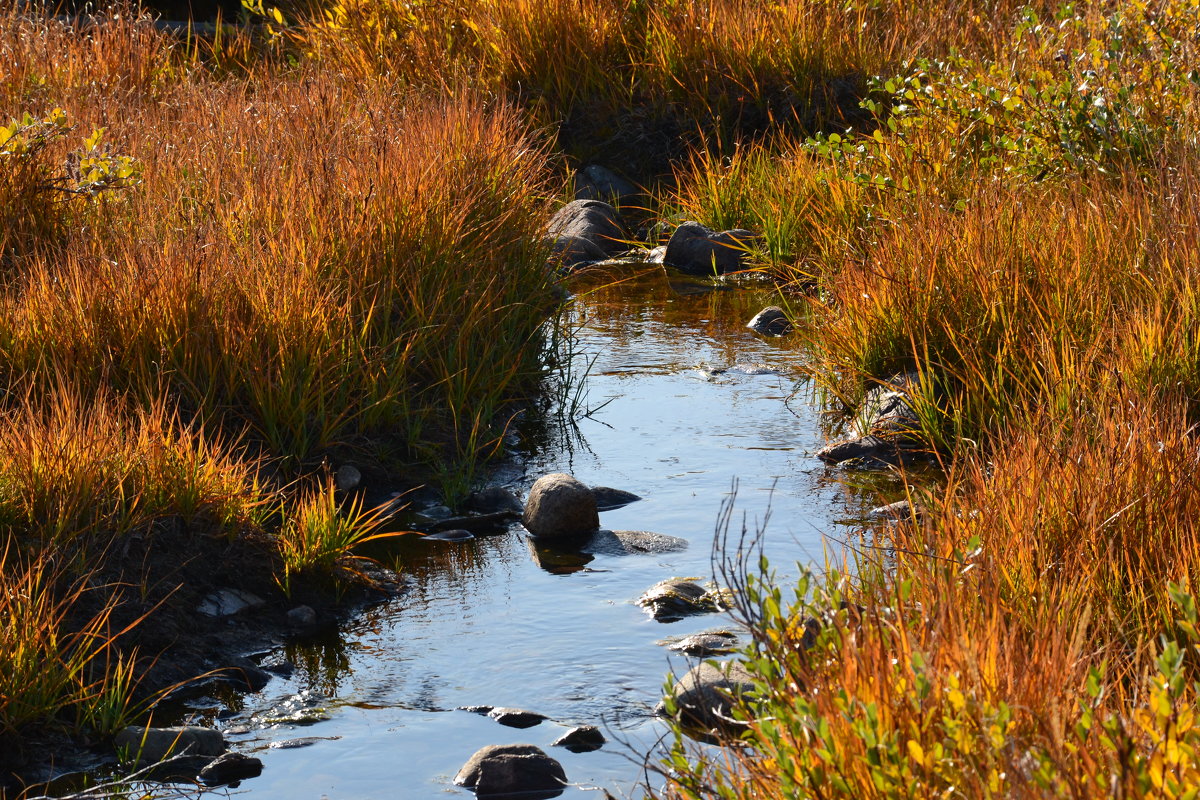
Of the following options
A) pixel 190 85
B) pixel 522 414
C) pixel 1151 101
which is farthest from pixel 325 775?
pixel 190 85

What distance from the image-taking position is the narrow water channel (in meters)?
3.34

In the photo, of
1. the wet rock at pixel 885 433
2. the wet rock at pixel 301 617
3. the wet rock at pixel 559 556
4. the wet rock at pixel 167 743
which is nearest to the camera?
the wet rock at pixel 167 743

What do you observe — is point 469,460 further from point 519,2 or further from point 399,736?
point 519,2

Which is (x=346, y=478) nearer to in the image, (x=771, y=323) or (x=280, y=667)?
(x=280, y=667)

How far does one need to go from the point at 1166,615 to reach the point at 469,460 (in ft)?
9.99

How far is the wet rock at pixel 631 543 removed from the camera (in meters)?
4.59

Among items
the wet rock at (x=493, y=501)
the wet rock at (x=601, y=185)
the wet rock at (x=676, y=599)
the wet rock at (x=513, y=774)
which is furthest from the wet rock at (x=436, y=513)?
the wet rock at (x=601, y=185)

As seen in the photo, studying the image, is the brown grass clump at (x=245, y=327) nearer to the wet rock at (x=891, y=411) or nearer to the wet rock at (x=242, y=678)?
the wet rock at (x=242, y=678)

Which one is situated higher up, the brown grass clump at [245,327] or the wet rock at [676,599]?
the brown grass clump at [245,327]

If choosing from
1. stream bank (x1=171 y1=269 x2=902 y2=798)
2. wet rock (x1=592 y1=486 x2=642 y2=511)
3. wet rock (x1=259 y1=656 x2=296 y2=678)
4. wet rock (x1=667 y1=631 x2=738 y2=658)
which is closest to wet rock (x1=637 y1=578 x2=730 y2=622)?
stream bank (x1=171 y1=269 x2=902 y2=798)

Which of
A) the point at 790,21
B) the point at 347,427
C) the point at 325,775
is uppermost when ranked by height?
the point at 790,21

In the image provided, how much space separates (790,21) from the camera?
32.3 ft

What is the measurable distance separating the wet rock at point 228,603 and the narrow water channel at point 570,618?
25 cm

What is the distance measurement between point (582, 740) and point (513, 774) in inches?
11.0
